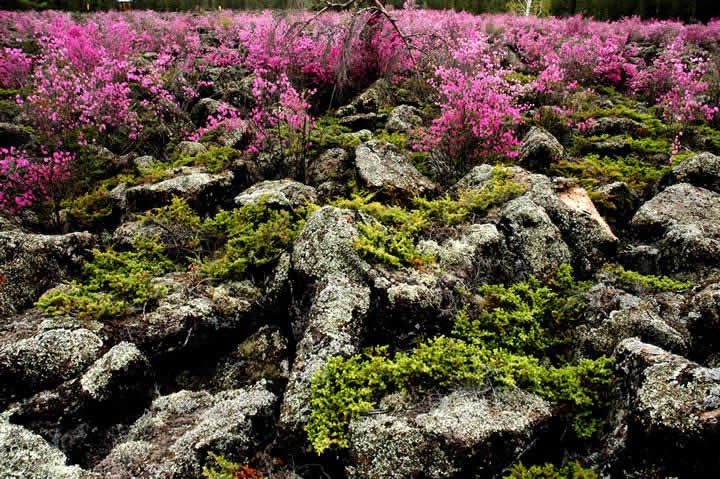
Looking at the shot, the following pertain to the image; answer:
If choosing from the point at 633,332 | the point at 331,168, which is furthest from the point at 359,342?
the point at 331,168

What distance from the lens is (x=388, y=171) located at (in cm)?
574

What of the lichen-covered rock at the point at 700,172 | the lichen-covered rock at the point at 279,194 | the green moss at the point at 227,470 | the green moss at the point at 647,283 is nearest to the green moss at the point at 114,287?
the lichen-covered rock at the point at 279,194

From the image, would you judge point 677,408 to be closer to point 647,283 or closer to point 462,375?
point 462,375

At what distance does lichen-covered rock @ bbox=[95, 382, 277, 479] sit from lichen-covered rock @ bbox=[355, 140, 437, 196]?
10.3 feet

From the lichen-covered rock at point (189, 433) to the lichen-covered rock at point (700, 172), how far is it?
6.02 metres

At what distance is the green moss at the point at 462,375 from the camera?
2.85 m

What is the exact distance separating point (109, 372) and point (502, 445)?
304 cm

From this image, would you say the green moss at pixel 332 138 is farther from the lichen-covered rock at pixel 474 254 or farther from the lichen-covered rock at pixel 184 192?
the lichen-covered rock at pixel 474 254

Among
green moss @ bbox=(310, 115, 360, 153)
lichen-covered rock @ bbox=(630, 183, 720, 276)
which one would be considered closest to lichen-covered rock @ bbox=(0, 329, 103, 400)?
green moss @ bbox=(310, 115, 360, 153)

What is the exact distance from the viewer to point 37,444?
2.80m

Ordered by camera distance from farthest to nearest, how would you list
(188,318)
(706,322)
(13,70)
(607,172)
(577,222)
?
(13,70) → (607,172) → (577,222) → (188,318) → (706,322)

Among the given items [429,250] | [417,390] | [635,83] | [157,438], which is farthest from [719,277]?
[635,83]

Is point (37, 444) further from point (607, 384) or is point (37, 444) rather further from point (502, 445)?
point (607, 384)

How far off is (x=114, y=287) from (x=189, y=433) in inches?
70.7
